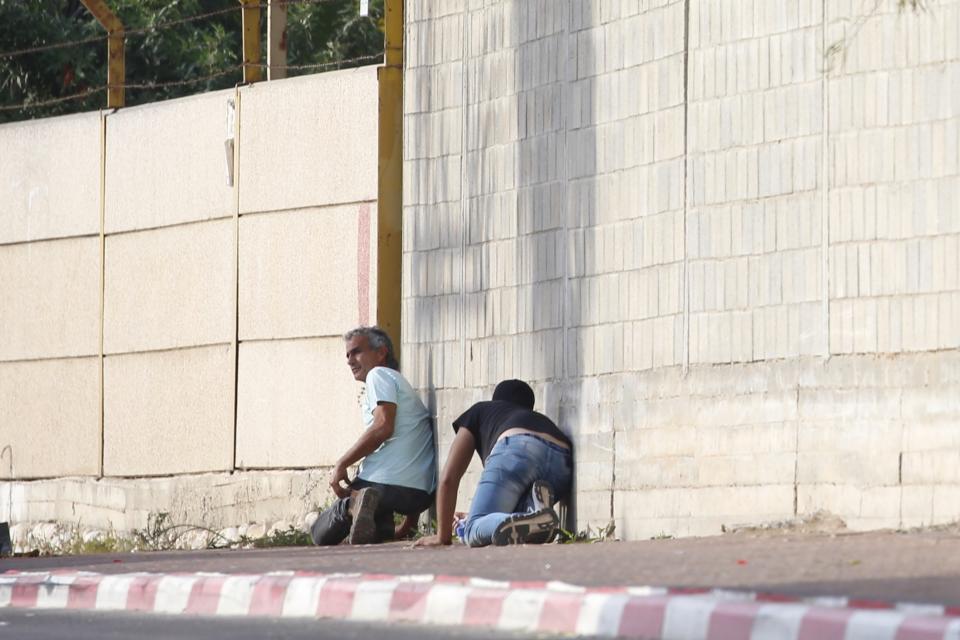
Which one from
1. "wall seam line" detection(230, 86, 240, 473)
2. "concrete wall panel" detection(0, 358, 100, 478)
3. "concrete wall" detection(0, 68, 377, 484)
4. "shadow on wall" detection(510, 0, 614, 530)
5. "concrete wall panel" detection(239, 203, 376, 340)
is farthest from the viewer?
"concrete wall panel" detection(0, 358, 100, 478)

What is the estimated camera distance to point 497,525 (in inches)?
396

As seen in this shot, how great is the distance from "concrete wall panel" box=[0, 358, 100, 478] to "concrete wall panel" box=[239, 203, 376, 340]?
5.32ft

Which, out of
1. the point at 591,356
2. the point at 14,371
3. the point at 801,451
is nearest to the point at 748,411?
the point at 801,451

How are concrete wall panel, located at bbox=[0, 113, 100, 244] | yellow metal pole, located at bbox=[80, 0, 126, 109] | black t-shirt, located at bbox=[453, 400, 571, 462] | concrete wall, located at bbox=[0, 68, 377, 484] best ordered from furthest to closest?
concrete wall panel, located at bbox=[0, 113, 100, 244] < yellow metal pole, located at bbox=[80, 0, 126, 109] < concrete wall, located at bbox=[0, 68, 377, 484] < black t-shirt, located at bbox=[453, 400, 571, 462]

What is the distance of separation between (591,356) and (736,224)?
1338 mm

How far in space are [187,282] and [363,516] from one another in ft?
8.81

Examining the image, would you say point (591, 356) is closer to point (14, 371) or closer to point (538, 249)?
point (538, 249)

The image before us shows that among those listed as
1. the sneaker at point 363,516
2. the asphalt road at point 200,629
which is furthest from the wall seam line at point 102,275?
the asphalt road at point 200,629

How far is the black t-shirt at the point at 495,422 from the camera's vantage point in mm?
10562

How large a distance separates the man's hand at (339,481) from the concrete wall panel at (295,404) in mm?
676

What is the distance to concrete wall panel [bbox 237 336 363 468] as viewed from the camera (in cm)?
1252

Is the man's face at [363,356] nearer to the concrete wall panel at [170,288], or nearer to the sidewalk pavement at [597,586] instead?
the concrete wall panel at [170,288]

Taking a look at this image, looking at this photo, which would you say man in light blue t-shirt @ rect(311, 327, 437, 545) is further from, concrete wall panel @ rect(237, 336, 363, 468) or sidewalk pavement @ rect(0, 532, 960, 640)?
sidewalk pavement @ rect(0, 532, 960, 640)

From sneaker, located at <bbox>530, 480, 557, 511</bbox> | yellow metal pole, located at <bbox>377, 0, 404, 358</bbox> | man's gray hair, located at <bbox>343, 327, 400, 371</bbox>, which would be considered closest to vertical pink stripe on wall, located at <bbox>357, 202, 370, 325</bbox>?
yellow metal pole, located at <bbox>377, 0, 404, 358</bbox>
